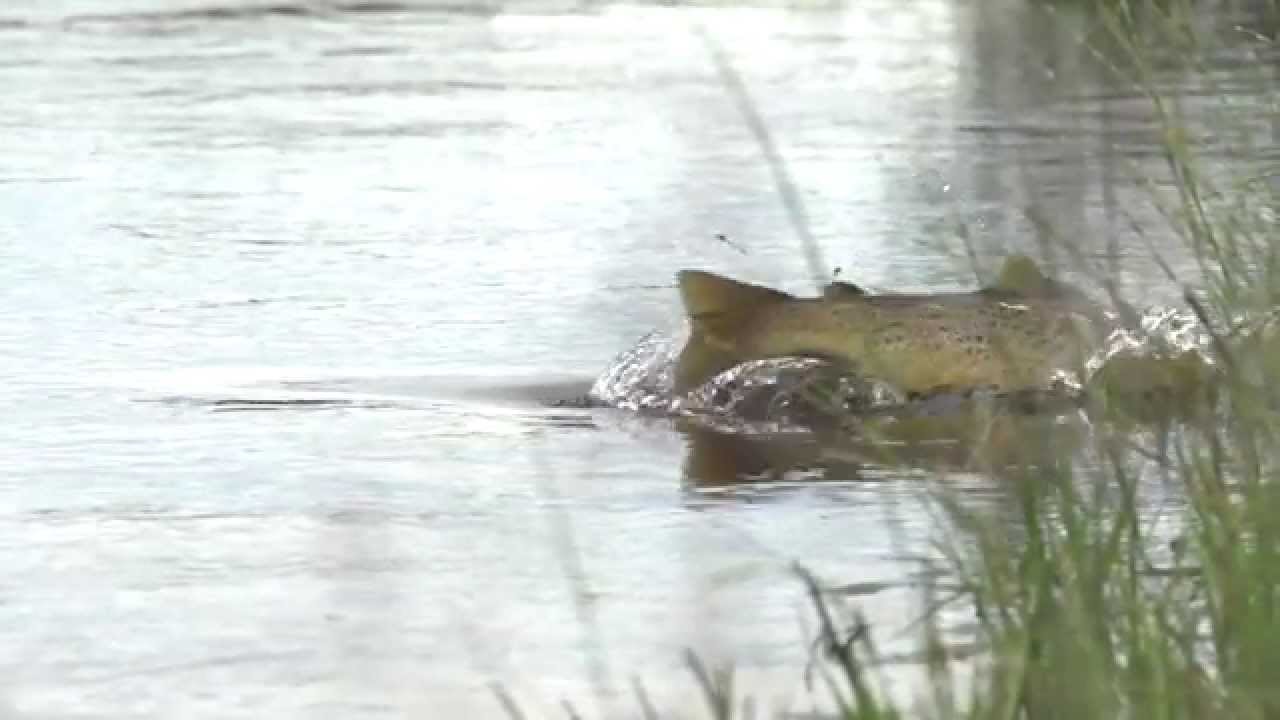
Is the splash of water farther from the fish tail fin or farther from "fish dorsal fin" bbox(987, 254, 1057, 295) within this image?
"fish dorsal fin" bbox(987, 254, 1057, 295)

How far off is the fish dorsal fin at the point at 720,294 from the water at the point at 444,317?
380mm

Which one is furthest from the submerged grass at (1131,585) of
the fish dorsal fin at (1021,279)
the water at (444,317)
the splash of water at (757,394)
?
the splash of water at (757,394)

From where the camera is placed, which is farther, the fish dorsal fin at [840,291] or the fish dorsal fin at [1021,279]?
the fish dorsal fin at [840,291]

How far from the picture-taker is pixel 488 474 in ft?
26.2

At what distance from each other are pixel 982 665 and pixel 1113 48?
11.2 m

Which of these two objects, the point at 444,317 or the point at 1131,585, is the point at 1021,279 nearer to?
the point at 444,317

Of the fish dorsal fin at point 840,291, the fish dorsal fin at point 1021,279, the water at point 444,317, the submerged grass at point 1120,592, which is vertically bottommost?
the water at point 444,317

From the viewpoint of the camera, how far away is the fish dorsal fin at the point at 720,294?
8.99 metres

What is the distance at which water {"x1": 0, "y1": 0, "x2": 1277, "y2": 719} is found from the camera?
243 inches

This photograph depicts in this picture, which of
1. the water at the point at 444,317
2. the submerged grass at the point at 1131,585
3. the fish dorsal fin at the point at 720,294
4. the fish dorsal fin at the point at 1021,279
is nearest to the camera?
the submerged grass at the point at 1131,585

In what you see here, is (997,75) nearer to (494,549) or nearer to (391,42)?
(391,42)

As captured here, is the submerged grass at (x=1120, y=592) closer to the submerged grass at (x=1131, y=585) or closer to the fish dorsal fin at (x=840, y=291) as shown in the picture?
the submerged grass at (x=1131, y=585)

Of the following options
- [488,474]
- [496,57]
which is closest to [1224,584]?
[488,474]

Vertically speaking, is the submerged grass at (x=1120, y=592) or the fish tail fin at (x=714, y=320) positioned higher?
the submerged grass at (x=1120, y=592)
